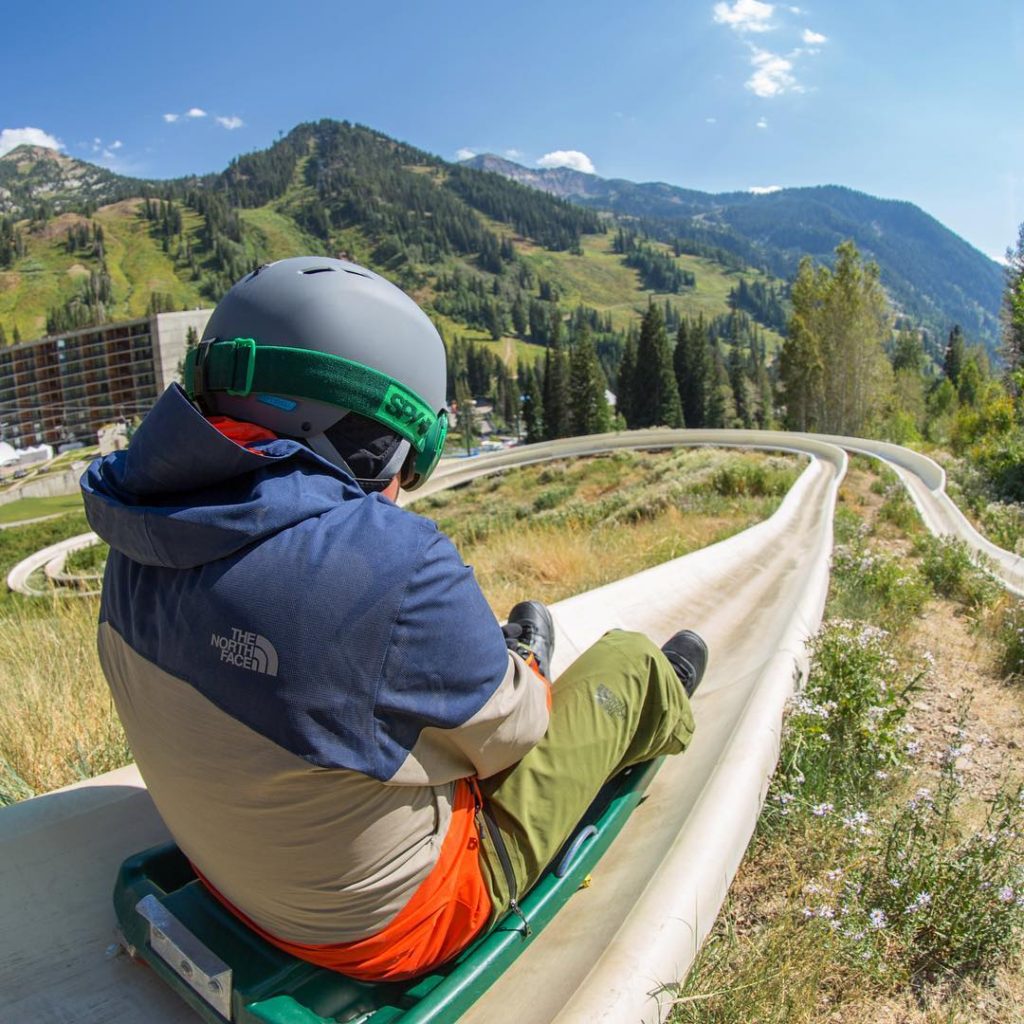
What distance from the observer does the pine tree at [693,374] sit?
66.6 metres

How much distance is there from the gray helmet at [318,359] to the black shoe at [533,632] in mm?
1263

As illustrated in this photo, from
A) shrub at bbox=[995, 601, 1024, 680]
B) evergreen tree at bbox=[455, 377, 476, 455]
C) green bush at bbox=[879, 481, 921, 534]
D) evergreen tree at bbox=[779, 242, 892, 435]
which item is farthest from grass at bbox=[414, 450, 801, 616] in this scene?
evergreen tree at bbox=[455, 377, 476, 455]

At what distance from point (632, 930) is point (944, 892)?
3.69 feet

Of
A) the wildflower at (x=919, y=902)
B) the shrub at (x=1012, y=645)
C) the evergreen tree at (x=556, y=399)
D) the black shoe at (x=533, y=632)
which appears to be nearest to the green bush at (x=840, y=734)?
the wildflower at (x=919, y=902)

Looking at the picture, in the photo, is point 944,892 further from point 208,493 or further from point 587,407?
point 587,407

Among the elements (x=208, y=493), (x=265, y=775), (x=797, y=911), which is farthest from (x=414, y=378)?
(x=797, y=911)

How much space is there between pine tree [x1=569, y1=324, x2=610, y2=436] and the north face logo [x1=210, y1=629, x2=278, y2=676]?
200 feet

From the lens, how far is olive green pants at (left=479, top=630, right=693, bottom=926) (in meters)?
1.95

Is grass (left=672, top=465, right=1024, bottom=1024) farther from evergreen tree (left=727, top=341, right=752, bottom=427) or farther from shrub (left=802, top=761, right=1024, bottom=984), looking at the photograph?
evergreen tree (left=727, top=341, right=752, bottom=427)

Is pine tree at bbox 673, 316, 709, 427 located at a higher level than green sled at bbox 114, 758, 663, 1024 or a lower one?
higher

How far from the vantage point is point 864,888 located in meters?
2.42

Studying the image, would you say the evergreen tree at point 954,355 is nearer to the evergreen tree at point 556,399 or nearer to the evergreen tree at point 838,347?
the evergreen tree at point 838,347

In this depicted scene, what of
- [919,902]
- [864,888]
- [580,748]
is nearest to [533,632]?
[580,748]

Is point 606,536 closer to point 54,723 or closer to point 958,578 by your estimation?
point 958,578
